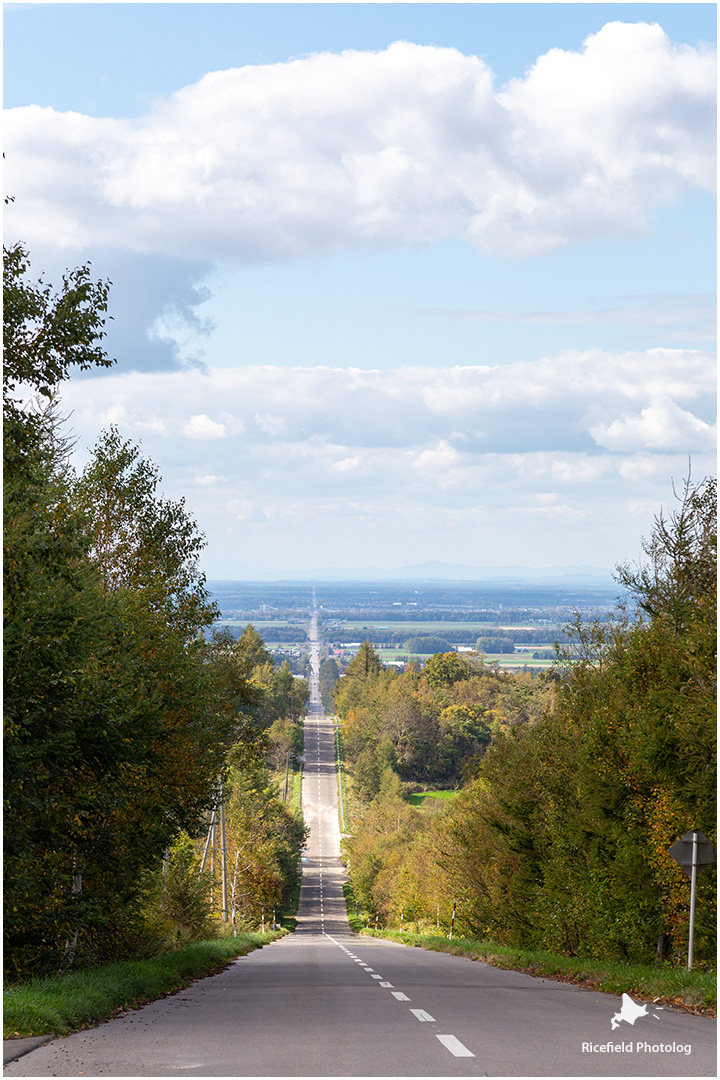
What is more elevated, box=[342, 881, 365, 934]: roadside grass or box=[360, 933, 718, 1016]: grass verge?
box=[360, 933, 718, 1016]: grass verge

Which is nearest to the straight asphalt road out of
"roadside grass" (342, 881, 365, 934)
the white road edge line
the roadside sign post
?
the white road edge line

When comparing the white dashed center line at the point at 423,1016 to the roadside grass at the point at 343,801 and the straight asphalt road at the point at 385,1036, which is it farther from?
the roadside grass at the point at 343,801

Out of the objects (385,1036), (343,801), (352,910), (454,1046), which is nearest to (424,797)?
(343,801)

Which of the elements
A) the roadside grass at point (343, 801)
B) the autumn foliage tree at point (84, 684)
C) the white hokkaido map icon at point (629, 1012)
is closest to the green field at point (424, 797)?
the roadside grass at point (343, 801)

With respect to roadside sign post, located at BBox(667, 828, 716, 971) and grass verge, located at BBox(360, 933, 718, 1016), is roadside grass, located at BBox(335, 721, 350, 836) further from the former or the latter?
roadside sign post, located at BBox(667, 828, 716, 971)

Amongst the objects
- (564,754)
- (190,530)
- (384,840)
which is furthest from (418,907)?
(190,530)

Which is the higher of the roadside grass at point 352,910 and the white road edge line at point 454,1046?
the white road edge line at point 454,1046
